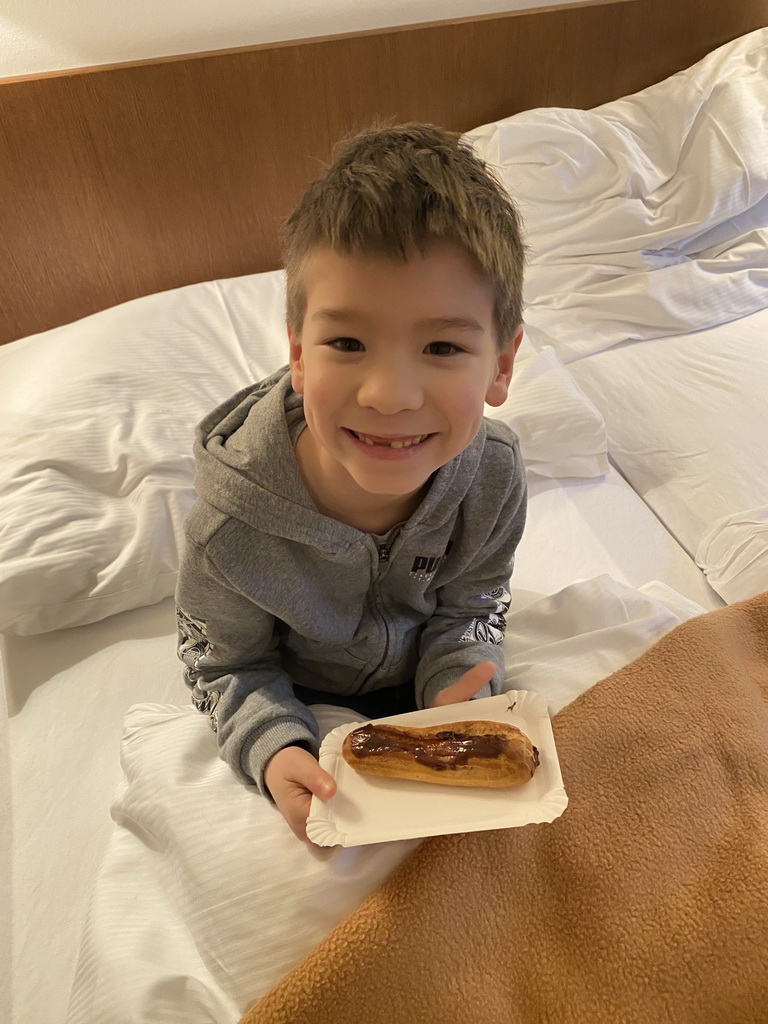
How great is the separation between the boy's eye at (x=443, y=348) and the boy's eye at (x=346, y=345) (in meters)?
0.06

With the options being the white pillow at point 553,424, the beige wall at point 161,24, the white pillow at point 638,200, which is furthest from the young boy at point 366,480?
the beige wall at point 161,24

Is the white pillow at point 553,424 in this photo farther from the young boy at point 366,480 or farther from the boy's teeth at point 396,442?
the boy's teeth at point 396,442

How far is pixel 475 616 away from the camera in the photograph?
32.1 inches

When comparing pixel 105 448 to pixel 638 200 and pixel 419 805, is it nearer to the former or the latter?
pixel 419 805

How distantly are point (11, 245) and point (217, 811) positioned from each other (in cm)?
118

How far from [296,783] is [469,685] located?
20 centimetres

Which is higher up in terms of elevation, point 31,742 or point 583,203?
point 583,203

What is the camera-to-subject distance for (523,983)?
0.57 m

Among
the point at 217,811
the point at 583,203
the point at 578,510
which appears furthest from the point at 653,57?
the point at 217,811

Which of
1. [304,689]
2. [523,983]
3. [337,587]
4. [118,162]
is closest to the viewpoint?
[523,983]

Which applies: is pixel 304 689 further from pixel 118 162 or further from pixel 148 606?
pixel 118 162

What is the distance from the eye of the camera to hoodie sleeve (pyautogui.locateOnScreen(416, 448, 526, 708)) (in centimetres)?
77

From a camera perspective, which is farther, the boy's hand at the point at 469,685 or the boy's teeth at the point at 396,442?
the boy's hand at the point at 469,685

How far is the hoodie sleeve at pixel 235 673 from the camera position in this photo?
679 mm
